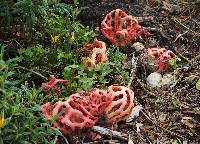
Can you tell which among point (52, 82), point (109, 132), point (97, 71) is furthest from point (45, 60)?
point (109, 132)

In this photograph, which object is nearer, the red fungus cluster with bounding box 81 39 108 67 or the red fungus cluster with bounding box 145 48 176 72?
the red fungus cluster with bounding box 81 39 108 67

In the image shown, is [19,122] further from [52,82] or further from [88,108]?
[52,82]

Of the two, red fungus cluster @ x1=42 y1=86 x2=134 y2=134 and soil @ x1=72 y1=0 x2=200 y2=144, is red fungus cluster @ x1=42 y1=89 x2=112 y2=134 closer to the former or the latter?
red fungus cluster @ x1=42 y1=86 x2=134 y2=134

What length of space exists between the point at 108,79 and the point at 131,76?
222mm

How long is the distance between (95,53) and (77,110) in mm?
861

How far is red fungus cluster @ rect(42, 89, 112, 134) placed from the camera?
3.62 meters

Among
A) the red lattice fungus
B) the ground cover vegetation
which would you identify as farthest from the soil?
the red lattice fungus

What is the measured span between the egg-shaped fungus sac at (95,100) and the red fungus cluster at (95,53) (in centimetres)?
51

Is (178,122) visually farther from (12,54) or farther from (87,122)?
(12,54)

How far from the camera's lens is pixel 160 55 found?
4566mm

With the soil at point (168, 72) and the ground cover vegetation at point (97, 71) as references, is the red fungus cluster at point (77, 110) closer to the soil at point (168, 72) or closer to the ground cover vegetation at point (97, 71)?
the ground cover vegetation at point (97, 71)

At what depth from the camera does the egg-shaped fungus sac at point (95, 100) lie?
147 inches

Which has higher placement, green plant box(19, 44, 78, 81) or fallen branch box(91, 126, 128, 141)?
green plant box(19, 44, 78, 81)

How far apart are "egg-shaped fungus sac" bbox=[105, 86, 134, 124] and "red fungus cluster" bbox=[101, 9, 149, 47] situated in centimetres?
90
